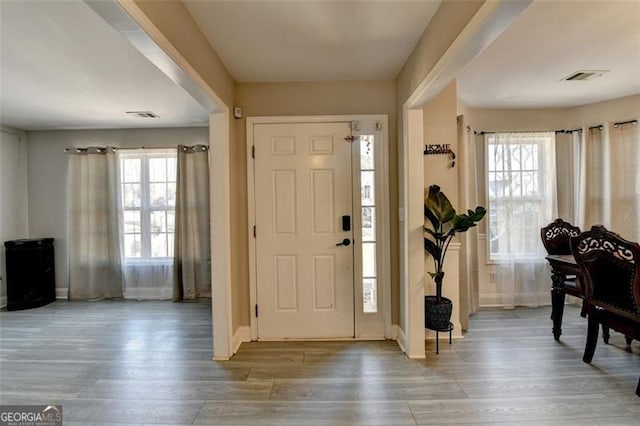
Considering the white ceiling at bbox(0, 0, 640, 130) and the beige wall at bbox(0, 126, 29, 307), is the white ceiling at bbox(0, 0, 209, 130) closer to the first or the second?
the white ceiling at bbox(0, 0, 640, 130)

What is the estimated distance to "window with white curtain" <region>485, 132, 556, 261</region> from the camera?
4.02 m

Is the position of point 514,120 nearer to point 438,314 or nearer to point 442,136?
point 442,136

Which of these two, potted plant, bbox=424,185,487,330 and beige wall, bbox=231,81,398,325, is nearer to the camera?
potted plant, bbox=424,185,487,330

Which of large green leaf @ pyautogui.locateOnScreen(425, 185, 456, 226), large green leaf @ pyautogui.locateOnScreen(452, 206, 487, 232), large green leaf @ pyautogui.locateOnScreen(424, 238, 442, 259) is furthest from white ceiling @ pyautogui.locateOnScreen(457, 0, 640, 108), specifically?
large green leaf @ pyautogui.locateOnScreen(424, 238, 442, 259)

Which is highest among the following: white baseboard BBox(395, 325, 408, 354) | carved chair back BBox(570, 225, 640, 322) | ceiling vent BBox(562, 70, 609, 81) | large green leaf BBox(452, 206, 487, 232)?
ceiling vent BBox(562, 70, 609, 81)

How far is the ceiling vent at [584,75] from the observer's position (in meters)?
3.00

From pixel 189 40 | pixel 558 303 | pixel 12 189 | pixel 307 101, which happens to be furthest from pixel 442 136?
pixel 12 189

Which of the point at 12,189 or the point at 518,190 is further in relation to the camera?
the point at 12,189

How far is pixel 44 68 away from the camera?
8.71ft

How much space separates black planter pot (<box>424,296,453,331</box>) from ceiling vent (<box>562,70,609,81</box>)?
249 cm

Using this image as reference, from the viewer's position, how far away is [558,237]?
3.39 m

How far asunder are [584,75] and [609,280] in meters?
2.00

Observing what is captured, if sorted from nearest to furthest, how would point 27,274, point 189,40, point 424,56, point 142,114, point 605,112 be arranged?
point 189,40 < point 424,56 < point 605,112 < point 142,114 < point 27,274

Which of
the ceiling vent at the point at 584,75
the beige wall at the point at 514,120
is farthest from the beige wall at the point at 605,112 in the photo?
the ceiling vent at the point at 584,75
